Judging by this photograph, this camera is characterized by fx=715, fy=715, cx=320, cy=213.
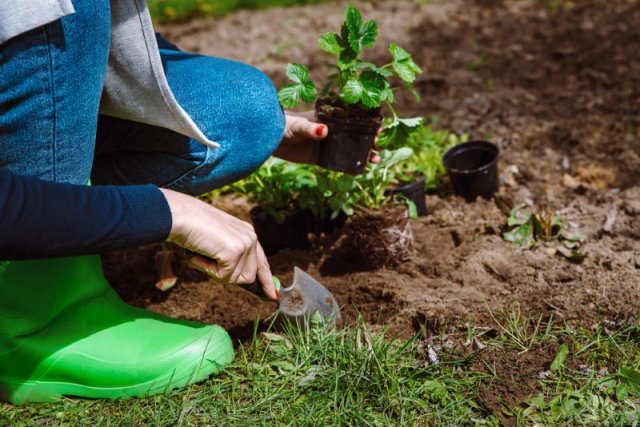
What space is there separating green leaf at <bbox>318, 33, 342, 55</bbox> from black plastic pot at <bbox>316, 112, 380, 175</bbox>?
22cm

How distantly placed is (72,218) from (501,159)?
2.20 m

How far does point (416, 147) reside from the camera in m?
3.18

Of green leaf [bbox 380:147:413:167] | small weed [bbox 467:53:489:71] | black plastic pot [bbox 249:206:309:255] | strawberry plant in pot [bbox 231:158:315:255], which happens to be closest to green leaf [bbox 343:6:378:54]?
green leaf [bbox 380:147:413:167]

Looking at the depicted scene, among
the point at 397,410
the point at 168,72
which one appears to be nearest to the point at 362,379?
the point at 397,410

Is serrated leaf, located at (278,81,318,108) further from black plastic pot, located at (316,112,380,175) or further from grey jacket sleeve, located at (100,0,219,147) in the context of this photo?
grey jacket sleeve, located at (100,0,219,147)

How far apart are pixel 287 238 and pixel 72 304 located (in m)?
0.92

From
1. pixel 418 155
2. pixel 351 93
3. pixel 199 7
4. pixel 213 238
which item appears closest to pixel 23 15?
pixel 213 238

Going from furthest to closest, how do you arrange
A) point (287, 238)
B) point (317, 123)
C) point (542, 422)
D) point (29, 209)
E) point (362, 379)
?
point (287, 238) → point (317, 123) → point (362, 379) → point (542, 422) → point (29, 209)

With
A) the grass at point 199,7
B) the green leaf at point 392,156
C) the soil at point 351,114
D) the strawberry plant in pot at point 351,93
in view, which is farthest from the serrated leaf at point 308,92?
the grass at point 199,7

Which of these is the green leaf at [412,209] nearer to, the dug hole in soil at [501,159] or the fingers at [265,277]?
the dug hole in soil at [501,159]

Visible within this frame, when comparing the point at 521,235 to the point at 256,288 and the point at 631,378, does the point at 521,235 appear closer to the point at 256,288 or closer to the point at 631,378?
the point at 631,378

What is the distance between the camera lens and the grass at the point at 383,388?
6.04 feet

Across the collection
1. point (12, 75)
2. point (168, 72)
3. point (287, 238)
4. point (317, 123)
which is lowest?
point (287, 238)

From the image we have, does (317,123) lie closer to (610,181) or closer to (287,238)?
(287,238)
